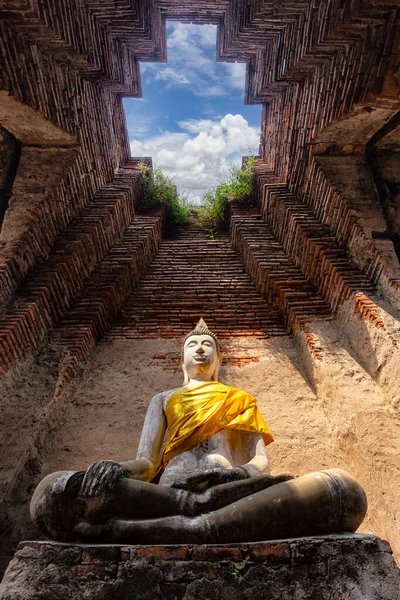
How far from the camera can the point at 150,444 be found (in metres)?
2.78

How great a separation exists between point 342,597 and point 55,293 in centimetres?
392

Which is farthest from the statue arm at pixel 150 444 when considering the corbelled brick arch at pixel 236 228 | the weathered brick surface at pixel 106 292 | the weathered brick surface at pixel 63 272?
the weathered brick surface at pixel 63 272

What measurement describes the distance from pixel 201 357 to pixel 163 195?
4667 mm

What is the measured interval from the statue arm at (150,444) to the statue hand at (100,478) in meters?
0.28

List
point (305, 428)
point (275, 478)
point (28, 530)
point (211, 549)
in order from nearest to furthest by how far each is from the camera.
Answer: point (211, 549), point (275, 478), point (28, 530), point (305, 428)

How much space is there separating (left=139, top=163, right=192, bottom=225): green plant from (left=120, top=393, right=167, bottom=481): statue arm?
4.93m

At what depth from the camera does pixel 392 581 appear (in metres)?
1.64

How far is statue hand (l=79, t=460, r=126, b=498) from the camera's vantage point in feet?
6.26

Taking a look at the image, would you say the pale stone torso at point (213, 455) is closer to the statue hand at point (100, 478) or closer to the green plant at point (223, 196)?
the statue hand at point (100, 478)

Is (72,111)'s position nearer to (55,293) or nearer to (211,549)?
(55,293)

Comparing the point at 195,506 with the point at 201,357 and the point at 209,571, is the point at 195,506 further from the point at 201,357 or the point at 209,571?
the point at 201,357

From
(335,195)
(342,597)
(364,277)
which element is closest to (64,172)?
(335,195)

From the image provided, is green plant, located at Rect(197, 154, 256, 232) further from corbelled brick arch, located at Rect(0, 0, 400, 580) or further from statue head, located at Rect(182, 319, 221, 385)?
statue head, located at Rect(182, 319, 221, 385)

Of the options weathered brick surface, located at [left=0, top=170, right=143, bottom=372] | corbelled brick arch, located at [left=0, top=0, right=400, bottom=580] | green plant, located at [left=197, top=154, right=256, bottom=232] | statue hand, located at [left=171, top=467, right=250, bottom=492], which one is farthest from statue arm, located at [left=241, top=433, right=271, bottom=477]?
green plant, located at [left=197, top=154, right=256, bottom=232]
